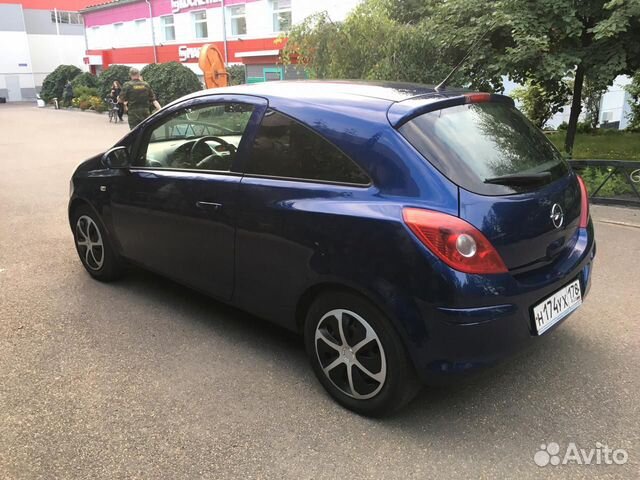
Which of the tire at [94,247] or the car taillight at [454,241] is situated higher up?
the car taillight at [454,241]

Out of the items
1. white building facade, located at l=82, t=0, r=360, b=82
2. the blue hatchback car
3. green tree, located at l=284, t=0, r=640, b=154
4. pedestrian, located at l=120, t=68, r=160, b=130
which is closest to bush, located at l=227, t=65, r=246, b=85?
white building facade, located at l=82, t=0, r=360, b=82

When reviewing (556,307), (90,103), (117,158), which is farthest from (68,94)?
(556,307)

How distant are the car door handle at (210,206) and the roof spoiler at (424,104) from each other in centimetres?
117

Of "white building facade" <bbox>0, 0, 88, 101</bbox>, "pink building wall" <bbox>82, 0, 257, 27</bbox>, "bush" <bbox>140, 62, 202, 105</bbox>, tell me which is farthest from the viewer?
"white building facade" <bbox>0, 0, 88, 101</bbox>

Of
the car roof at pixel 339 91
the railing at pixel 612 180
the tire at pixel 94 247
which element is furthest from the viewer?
the railing at pixel 612 180

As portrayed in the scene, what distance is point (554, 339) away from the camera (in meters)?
3.56

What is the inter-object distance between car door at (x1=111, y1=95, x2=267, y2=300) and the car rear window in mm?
1049

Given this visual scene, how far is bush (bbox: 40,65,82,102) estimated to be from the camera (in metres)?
34.5

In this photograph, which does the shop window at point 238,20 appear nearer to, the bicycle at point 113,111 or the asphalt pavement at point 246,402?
the bicycle at point 113,111

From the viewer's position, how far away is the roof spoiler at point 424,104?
8.87 ft

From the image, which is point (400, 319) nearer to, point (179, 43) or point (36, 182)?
point (36, 182)

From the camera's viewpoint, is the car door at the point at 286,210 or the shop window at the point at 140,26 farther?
the shop window at the point at 140,26

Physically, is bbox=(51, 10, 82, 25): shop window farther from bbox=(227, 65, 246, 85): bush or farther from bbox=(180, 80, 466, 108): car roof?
bbox=(180, 80, 466, 108): car roof

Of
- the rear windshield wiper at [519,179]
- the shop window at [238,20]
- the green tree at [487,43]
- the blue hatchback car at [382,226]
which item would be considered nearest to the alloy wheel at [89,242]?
the blue hatchback car at [382,226]
